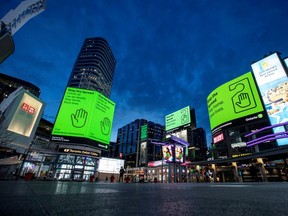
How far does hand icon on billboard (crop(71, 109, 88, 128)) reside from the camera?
25062mm

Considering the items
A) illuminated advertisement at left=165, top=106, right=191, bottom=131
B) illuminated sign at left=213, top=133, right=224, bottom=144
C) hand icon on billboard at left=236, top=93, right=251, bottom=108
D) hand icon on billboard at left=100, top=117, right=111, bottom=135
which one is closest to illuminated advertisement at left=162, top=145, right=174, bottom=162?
Result: hand icon on billboard at left=100, top=117, right=111, bottom=135

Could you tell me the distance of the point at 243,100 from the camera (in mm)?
35812

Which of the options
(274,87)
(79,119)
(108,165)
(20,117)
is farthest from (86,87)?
(274,87)

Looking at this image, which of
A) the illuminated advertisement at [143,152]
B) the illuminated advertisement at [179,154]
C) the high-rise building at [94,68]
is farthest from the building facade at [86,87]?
the illuminated advertisement at [143,152]

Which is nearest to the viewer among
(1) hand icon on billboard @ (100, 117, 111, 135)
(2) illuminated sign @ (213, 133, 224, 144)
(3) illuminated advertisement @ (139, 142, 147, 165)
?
(1) hand icon on billboard @ (100, 117, 111, 135)

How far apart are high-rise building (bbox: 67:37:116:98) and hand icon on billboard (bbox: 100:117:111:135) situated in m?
52.4

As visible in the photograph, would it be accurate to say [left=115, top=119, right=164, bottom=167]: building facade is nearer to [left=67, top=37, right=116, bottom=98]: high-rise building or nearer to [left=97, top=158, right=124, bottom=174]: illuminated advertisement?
[left=67, top=37, right=116, bottom=98]: high-rise building

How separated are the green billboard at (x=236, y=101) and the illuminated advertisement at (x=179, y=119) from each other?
25.3 ft

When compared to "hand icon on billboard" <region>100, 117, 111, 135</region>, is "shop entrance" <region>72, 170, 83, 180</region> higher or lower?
lower

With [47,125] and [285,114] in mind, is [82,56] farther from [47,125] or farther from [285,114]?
[285,114]

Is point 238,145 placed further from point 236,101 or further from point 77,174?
point 77,174

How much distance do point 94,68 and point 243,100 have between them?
72.4m

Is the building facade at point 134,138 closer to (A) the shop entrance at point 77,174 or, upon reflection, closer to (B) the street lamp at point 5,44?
(A) the shop entrance at point 77,174

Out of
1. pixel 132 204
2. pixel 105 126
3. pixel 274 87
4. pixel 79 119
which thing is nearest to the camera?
pixel 132 204
